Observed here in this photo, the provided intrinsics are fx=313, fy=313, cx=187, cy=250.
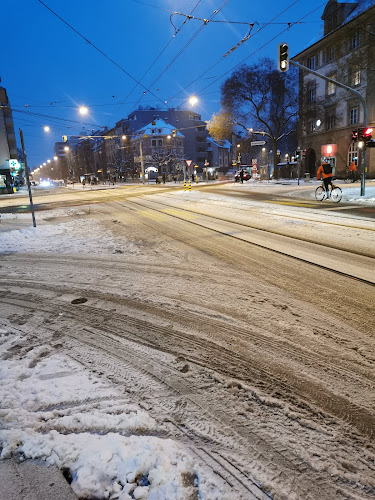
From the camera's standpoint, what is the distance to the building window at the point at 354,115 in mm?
34316

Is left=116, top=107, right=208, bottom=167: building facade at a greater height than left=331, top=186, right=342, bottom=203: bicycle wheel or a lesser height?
greater

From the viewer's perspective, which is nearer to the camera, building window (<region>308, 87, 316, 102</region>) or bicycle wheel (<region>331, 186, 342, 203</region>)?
bicycle wheel (<region>331, 186, 342, 203</region>)

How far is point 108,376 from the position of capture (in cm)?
267

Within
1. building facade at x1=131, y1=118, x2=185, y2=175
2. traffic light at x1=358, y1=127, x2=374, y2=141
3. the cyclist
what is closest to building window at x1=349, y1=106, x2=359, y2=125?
traffic light at x1=358, y1=127, x2=374, y2=141

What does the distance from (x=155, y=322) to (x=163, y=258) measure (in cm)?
285

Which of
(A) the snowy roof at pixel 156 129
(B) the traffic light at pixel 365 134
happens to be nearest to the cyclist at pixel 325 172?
(B) the traffic light at pixel 365 134

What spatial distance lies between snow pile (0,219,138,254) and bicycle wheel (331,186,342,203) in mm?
11511

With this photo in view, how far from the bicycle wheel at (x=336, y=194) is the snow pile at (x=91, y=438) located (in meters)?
15.6

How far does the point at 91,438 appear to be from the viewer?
2.05m

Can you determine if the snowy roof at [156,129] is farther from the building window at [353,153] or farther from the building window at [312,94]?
the building window at [353,153]

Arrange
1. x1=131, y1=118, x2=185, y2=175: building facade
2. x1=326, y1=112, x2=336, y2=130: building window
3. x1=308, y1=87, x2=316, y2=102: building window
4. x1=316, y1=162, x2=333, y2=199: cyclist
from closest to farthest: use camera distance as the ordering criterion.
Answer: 1. x1=316, y1=162, x2=333, y2=199: cyclist
2. x1=326, y1=112, x2=336, y2=130: building window
3. x1=308, y1=87, x2=316, y2=102: building window
4. x1=131, y1=118, x2=185, y2=175: building facade

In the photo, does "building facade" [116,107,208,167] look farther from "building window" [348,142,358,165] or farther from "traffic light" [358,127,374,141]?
"traffic light" [358,127,374,141]

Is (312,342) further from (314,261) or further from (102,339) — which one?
(314,261)

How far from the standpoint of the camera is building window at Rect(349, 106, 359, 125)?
34316 mm
